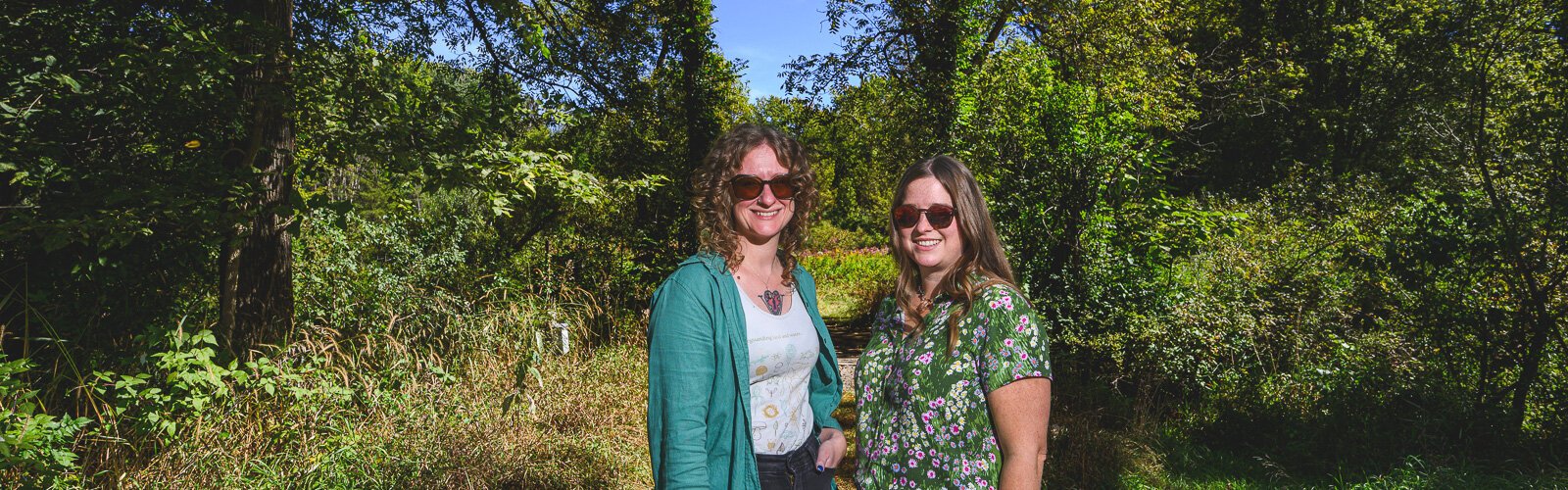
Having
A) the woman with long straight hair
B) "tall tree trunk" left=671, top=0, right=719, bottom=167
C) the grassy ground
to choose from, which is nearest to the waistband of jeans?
the woman with long straight hair

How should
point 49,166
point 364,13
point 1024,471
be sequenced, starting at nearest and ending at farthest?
point 1024,471 → point 49,166 → point 364,13

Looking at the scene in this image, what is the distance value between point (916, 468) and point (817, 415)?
41 centimetres

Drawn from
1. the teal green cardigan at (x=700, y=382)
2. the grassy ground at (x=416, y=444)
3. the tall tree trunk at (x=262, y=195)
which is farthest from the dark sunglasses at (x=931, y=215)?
the tall tree trunk at (x=262, y=195)

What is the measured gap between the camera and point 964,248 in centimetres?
194

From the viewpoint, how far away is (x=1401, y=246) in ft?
16.7

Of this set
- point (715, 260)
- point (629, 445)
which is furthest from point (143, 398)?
point (715, 260)

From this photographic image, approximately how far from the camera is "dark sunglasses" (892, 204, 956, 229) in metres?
1.94

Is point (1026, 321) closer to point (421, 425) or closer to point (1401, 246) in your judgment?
point (421, 425)

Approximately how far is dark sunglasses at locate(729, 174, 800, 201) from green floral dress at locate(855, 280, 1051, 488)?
516 mm

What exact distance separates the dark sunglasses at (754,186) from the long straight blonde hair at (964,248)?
313 mm

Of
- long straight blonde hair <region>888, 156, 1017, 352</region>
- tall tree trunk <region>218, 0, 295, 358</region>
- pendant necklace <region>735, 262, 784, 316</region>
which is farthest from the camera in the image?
tall tree trunk <region>218, 0, 295, 358</region>

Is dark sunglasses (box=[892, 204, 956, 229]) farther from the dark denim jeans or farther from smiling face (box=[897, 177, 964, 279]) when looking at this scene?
the dark denim jeans

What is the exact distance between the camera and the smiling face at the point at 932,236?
1938mm

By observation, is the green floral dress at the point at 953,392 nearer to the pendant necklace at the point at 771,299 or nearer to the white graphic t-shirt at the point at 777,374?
the white graphic t-shirt at the point at 777,374
